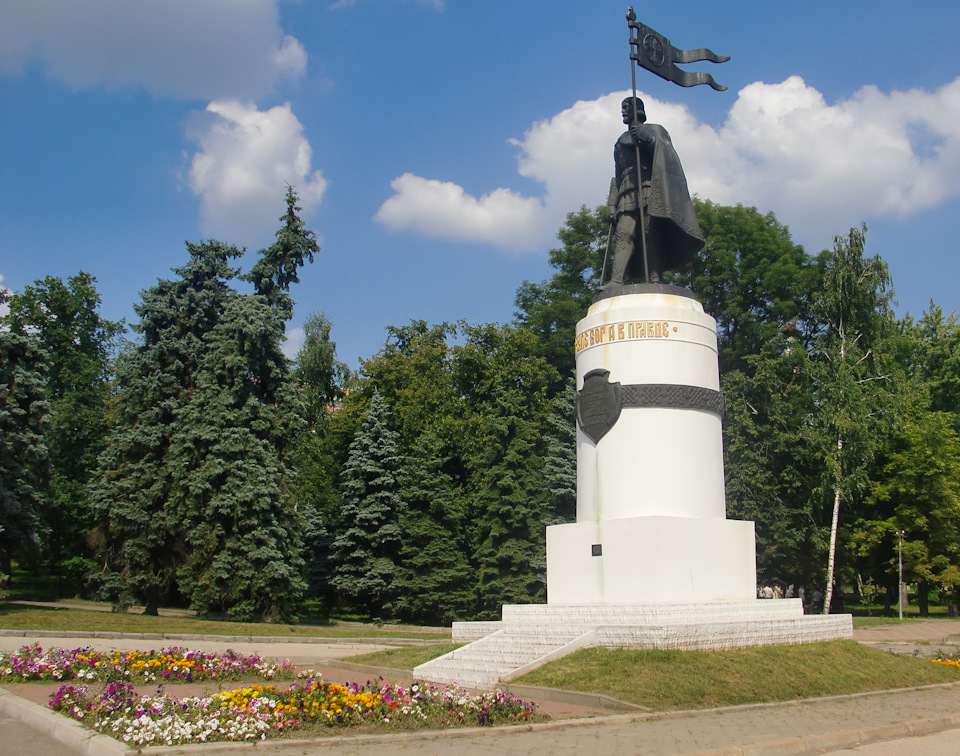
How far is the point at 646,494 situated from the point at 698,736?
618 cm

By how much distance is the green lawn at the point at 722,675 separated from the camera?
29.2ft

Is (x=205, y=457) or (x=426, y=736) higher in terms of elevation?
(x=205, y=457)

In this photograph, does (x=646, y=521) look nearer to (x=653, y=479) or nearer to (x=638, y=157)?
(x=653, y=479)

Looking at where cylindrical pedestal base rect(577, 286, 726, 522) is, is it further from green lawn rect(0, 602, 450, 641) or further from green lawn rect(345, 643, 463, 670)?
green lawn rect(0, 602, 450, 641)

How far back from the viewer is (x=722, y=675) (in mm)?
9492

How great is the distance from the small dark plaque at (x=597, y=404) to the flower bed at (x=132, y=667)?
6.13 metres

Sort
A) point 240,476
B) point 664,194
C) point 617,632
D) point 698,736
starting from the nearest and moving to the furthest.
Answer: point 698,736, point 617,632, point 664,194, point 240,476

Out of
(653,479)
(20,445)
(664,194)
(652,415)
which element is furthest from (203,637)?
(664,194)

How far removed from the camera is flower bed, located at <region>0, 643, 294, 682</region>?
30.7 ft

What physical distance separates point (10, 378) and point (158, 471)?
180 inches

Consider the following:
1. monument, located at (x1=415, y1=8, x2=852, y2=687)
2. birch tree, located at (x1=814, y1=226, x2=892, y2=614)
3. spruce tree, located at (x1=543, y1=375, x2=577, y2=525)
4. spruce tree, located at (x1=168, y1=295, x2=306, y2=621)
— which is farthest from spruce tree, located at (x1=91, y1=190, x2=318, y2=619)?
birch tree, located at (x1=814, y1=226, x2=892, y2=614)

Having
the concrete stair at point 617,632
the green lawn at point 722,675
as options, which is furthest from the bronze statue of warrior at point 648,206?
the green lawn at point 722,675

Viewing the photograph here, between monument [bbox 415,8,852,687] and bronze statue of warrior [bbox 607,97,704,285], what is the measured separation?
27 mm

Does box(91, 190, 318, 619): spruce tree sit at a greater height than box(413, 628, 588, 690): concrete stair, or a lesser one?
greater
